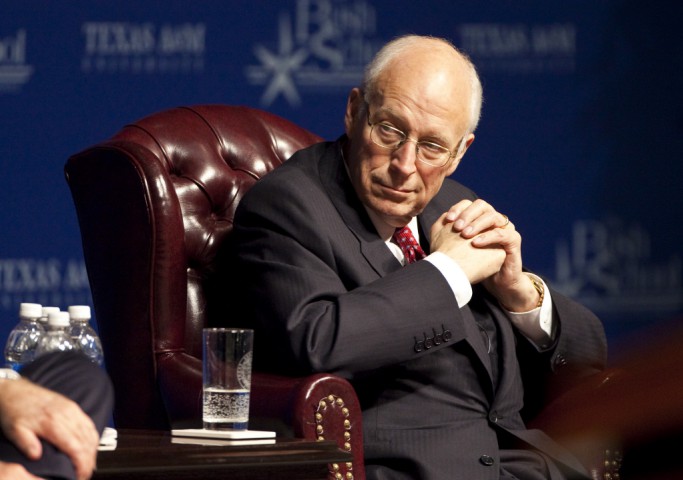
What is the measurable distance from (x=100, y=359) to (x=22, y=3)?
185 centimetres

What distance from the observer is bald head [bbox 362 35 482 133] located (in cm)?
211

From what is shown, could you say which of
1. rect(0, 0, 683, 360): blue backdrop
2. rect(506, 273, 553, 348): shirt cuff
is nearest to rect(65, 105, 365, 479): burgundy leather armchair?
rect(506, 273, 553, 348): shirt cuff

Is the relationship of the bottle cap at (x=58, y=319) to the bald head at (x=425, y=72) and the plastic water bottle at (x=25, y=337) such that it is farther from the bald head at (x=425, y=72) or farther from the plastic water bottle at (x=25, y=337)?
the bald head at (x=425, y=72)

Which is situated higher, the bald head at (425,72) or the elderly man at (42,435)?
the bald head at (425,72)

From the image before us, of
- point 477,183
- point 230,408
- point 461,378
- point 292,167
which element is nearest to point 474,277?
point 461,378

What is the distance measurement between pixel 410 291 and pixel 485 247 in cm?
23

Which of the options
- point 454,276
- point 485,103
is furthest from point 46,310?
point 485,103

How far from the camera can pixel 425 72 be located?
2.11 m

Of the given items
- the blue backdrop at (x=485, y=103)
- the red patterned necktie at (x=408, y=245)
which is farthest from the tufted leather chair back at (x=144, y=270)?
the blue backdrop at (x=485, y=103)

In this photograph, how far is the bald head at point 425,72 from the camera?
211cm

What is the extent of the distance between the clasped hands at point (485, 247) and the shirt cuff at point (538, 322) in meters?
0.03

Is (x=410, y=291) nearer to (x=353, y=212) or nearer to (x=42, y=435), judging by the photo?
(x=353, y=212)

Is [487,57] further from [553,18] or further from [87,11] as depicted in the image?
[87,11]

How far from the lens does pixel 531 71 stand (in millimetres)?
3855
